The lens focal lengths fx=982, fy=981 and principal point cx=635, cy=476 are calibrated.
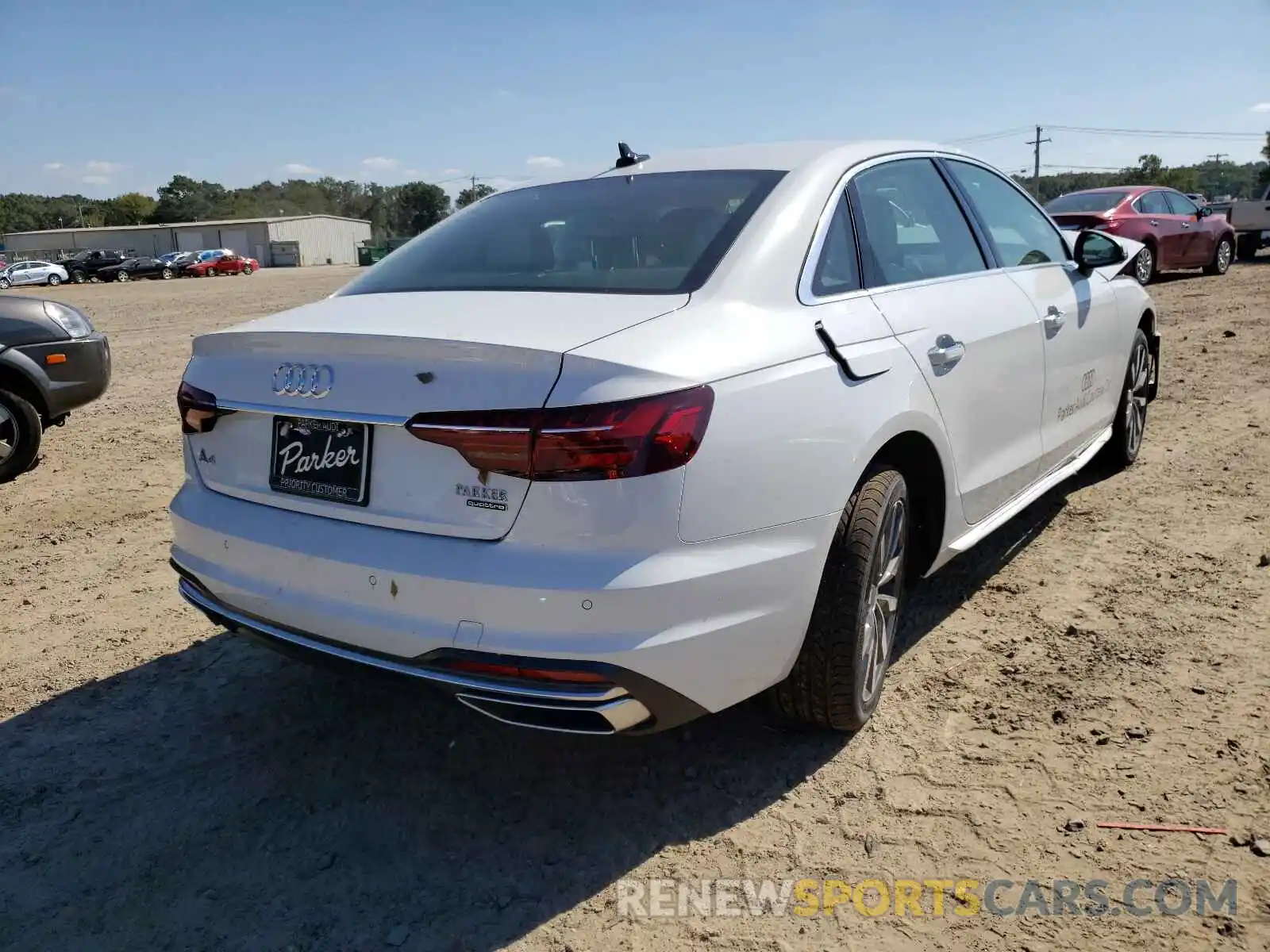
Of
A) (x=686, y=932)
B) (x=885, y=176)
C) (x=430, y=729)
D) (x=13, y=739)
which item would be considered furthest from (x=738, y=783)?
(x=13, y=739)

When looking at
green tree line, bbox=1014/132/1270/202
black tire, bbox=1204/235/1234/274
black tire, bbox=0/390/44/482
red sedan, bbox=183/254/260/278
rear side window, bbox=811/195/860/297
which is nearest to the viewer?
rear side window, bbox=811/195/860/297

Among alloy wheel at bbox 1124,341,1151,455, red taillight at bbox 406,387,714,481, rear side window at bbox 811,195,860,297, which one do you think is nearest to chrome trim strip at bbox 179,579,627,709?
red taillight at bbox 406,387,714,481

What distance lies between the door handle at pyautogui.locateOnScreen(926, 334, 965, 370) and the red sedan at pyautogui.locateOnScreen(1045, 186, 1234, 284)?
11933 mm

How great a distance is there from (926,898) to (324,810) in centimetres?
159

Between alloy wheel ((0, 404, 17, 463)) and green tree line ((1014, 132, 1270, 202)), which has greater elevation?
green tree line ((1014, 132, 1270, 202))

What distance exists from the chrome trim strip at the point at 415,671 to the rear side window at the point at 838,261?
1.29 meters

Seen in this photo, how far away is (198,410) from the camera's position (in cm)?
278

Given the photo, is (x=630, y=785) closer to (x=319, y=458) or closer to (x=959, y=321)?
(x=319, y=458)

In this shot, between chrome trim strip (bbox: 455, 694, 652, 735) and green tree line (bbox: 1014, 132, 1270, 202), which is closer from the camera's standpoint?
chrome trim strip (bbox: 455, 694, 652, 735)

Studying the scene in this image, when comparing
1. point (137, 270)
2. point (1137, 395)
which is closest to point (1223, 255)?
point (1137, 395)

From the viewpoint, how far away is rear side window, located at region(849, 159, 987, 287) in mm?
3111

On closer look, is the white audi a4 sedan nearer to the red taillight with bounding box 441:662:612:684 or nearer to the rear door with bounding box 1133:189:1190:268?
the red taillight with bounding box 441:662:612:684

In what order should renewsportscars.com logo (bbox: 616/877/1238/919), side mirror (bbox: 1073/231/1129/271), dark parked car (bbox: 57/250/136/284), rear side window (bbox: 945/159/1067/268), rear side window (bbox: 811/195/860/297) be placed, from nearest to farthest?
1. renewsportscars.com logo (bbox: 616/877/1238/919)
2. rear side window (bbox: 811/195/860/297)
3. rear side window (bbox: 945/159/1067/268)
4. side mirror (bbox: 1073/231/1129/271)
5. dark parked car (bbox: 57/250/136/284)

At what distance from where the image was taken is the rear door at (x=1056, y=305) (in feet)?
12.9
